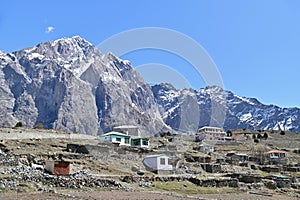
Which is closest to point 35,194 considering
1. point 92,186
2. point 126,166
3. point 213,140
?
point 92,186

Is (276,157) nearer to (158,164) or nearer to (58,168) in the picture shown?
(158,164)

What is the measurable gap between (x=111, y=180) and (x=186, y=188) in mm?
6974

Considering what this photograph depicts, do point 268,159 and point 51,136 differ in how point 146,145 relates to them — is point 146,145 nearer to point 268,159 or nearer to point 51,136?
point 51,136

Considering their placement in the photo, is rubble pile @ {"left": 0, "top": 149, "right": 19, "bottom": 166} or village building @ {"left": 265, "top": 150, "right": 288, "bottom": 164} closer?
rubble pile @ {"left": 0, "top": 149, "right": 19, "bottom": 166}

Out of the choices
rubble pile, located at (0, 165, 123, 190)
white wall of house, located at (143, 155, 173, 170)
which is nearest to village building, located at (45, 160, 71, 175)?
rubble pile, located at (0, 165, 123, 190)

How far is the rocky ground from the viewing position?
78.3ft

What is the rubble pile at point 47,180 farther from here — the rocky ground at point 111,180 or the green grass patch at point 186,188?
the green grass patch at point 186,188

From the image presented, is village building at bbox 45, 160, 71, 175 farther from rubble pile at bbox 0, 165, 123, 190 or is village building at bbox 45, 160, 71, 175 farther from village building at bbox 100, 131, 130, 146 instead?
village building at bbox 100, 131, 130, 146

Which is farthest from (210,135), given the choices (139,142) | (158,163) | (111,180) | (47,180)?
(47,180)

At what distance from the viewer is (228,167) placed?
5128cm

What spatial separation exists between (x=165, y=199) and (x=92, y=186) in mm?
5292

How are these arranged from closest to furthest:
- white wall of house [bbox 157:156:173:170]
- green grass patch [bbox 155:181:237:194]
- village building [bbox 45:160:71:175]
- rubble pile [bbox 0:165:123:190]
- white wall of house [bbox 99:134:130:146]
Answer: rubble pile [bbox 0:165:123:190] < village building [bbox 45:160:71:175] < green grass patch [bbox 155:181:237:194] < white wall of house [bbox 157:156:173:170] < white wall of house [bbox 99:134:130:146]

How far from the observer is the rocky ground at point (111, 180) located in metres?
23.9

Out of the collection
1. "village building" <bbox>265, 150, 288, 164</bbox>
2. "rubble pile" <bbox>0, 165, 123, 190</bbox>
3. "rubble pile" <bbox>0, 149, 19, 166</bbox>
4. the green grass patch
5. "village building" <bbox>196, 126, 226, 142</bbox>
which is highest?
"village building" <bbox>196, 126, 226, 142</bbox>
